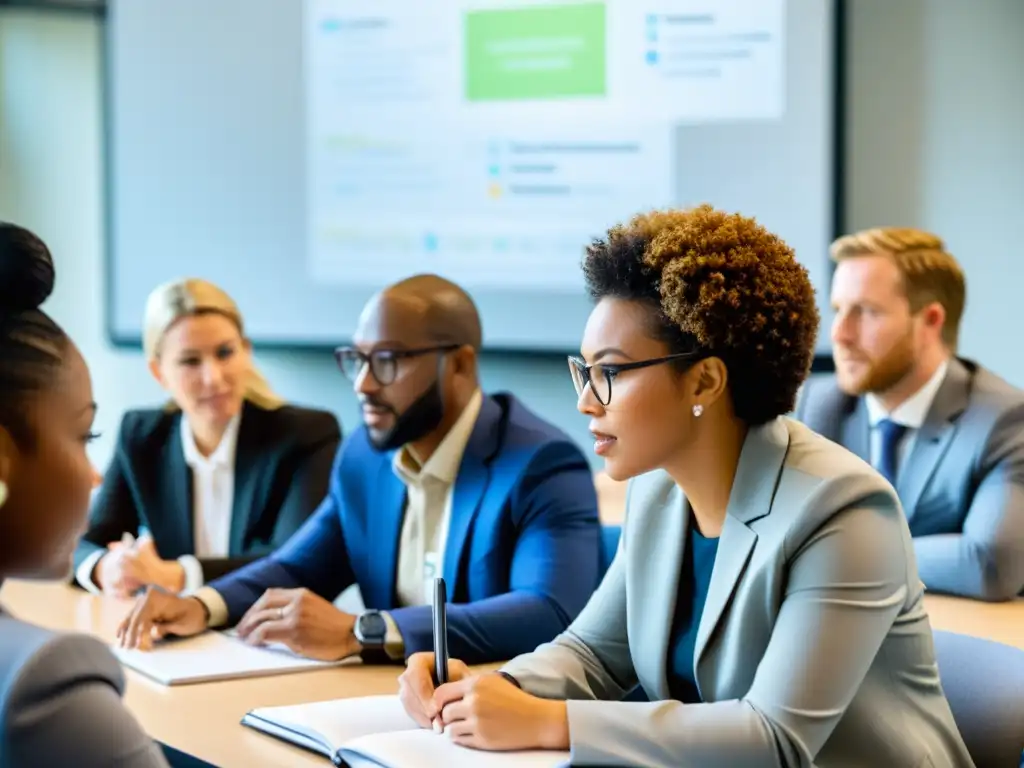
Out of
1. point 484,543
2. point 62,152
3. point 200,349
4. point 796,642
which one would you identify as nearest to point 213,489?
point 200,349

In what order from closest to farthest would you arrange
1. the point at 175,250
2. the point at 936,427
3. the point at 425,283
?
the point at 425,283
the point at 936,427
the point at 175,250

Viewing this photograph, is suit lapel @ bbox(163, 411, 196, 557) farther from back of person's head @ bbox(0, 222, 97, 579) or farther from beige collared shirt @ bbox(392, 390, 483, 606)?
back of person's head @ bbox(0, 222, 97, 579)

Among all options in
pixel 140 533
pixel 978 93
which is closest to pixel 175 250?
pixel 140 533

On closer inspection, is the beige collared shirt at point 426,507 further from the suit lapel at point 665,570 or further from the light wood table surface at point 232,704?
the suit lapel at point 665,570

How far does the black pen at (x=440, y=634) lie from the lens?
6.45 feet

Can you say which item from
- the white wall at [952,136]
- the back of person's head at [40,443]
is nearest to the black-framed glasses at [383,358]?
the back of person's head at [40,443]

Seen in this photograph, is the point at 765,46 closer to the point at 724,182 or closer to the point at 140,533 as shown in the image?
the point at 724,182

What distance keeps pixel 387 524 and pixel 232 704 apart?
2.60 feet

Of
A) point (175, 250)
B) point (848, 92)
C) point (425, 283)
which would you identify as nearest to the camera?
point (425, 283)

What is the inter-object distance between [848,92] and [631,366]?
2.78 metres

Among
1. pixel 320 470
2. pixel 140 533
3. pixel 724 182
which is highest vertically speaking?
pixel 724 182

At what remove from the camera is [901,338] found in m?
3.67

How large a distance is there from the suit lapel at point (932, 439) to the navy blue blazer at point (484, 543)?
0.97 metres

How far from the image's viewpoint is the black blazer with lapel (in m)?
3.65
